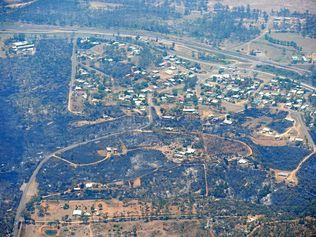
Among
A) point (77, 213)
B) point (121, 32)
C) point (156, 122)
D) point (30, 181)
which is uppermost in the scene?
point (121, 32)

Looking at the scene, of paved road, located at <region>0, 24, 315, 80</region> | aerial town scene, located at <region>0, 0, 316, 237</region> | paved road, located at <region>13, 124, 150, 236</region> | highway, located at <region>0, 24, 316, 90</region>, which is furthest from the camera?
paved road, located at <region>0, 24, 315, 80</region>

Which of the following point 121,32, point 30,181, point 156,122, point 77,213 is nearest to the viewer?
point 77,213

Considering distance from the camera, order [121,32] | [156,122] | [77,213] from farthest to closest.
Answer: [121,32] < [156,122] < [77,213]

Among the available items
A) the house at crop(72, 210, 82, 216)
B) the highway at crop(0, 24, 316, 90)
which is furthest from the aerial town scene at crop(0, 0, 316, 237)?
the highway at crop(0, 24, 316, 90)

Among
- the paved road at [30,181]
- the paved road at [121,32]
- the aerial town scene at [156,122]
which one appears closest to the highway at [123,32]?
the paved road at [121,32]

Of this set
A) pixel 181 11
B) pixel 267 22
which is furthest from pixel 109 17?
pixel 267 22

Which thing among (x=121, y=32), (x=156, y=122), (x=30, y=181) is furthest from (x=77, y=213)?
(x=121, y=32)

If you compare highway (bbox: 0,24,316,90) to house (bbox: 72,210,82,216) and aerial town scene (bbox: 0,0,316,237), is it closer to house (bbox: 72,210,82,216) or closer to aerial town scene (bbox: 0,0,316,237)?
aerial town scene (bbox: 0,0,316,237)

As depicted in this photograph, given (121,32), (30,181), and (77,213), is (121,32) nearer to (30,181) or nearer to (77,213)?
(30,181)
